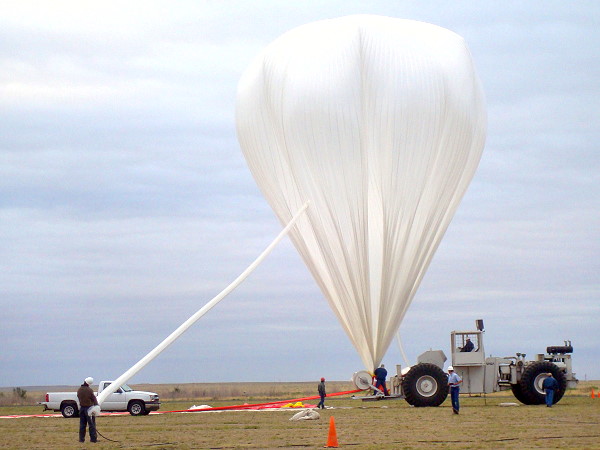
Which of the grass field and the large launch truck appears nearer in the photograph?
the grass field

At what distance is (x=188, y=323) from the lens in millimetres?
27516

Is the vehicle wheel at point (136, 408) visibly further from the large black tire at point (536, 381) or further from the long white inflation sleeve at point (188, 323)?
the large black tire at point (536, 381)

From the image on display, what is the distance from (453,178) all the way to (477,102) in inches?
121

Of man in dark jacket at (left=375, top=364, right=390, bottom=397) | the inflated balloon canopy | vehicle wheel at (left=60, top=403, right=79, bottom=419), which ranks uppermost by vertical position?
the inflated balloon canopy

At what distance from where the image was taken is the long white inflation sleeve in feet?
85.9

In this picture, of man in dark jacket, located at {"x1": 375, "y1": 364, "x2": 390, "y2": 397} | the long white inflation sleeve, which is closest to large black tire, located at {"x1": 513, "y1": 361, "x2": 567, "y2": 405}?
man in dark jacket, located at {"x1": 375, "y1": 364, "x2": 390, "y2": 397}

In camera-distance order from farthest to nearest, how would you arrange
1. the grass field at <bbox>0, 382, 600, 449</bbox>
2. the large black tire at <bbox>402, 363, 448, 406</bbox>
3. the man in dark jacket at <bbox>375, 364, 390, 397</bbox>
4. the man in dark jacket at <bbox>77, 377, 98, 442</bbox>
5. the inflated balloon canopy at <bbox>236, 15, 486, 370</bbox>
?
the man in dark jacket at <bbox>375, 364, 390, 397</bbox> → the inflated balloon canopy at <bbox>236, 15, 486, 370</bbox> → the large black tire at <bbox>402, 363, 448, 406</bbox> → the man in dark jacket at <bbox>77, 377, 98, 442</bbox> → the grass field at <bbox>0, 382, 600, 449</bbox>

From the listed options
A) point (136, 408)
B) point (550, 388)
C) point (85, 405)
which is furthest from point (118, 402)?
point (550, 388)

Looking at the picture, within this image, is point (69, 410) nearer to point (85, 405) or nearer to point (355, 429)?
point (85, 405)

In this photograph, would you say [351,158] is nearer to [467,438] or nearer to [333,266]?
[333,266]

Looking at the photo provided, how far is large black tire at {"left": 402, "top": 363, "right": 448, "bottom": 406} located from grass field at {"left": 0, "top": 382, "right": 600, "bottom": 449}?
1.40 ft

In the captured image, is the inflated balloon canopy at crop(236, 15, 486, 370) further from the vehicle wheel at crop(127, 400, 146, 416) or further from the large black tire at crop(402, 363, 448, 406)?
the vehicle wheel at crop(127, 400, 146, 416)

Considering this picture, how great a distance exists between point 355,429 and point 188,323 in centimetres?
780

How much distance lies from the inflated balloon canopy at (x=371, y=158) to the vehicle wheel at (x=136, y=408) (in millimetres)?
7470
